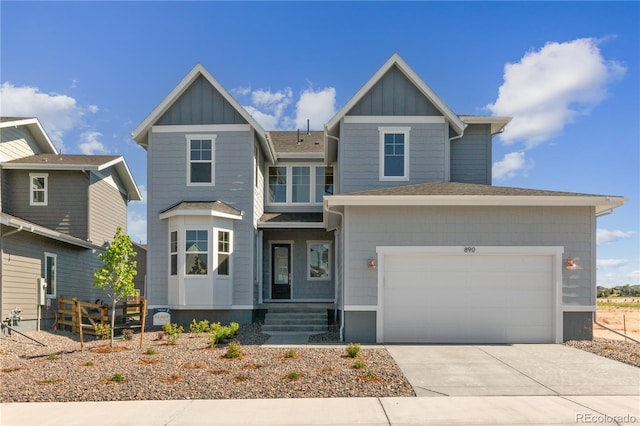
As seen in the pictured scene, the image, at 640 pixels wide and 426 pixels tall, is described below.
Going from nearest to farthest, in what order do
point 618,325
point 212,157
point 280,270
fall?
point 212,157 → point 280,270 → point 618,325

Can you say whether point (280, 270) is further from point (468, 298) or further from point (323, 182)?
point (468, 298)

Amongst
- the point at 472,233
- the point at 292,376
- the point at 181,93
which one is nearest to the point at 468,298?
the point at 472,233

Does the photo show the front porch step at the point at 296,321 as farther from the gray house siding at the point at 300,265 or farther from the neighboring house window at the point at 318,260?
the neighboring house window at the point at 318,260

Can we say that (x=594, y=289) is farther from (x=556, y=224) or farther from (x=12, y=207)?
(x=12, y=207)

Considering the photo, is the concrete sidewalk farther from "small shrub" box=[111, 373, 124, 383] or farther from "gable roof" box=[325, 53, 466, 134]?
"gable roof" box=[325, 53, 466, 134]

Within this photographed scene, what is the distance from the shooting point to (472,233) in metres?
12.5

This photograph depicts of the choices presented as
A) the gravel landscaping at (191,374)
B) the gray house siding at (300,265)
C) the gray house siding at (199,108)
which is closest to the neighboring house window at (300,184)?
the gray house siding at (300,265)

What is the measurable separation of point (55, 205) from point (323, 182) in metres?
10.4

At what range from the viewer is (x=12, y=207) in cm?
1947

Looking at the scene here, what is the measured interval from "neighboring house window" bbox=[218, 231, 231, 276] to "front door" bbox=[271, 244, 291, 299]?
3.53 metres

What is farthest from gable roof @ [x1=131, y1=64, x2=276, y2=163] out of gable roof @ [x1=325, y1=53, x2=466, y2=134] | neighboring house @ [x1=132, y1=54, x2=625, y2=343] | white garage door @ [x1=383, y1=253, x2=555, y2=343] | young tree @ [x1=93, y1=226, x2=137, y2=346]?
white garage door @ [x1=383, y1=253, x2=555, y2=343]

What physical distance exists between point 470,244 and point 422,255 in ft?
3.90

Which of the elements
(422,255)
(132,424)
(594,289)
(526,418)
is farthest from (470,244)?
(132,424)

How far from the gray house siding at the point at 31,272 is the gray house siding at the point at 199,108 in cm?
552
